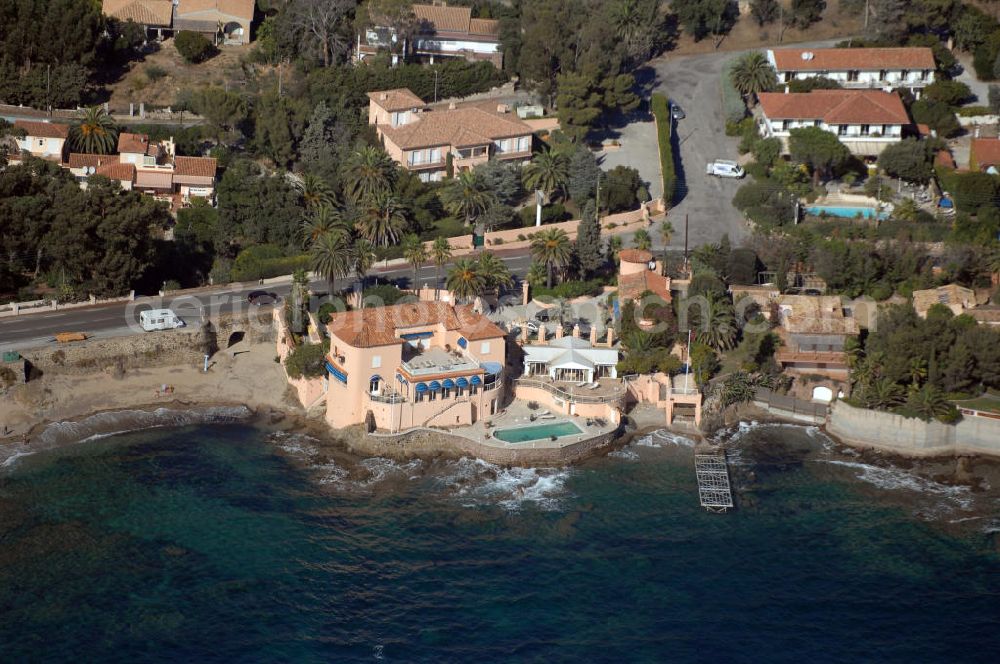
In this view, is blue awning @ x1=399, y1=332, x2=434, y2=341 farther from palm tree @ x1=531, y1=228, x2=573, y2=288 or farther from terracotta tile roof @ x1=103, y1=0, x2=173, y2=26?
terracotta tile roof @ x1=103, y1=0, x2=173, y2=26

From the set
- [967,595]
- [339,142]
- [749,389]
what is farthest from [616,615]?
[339,142]

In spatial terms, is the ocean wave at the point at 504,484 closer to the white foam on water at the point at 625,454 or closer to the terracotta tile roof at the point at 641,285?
the white foam on water at the point at 625,454

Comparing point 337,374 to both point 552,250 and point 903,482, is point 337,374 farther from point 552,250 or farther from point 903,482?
point 903,482

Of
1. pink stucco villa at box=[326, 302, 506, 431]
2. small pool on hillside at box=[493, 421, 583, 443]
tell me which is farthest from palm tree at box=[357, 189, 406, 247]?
small pool on hillside at box=[493, 421, 583, 443]

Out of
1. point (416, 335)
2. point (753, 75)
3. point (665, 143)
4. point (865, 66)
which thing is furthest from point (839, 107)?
point (416, 335)

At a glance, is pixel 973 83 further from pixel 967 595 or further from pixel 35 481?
pixel 35 481

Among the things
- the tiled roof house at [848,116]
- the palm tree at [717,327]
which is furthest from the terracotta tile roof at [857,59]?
the palm tree at [717,327]

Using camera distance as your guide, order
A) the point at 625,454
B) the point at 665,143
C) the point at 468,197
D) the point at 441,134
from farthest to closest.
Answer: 1. the point at 665,143
2. the point at 441,134
3. the point at 468,197
4. the point at 625,454
